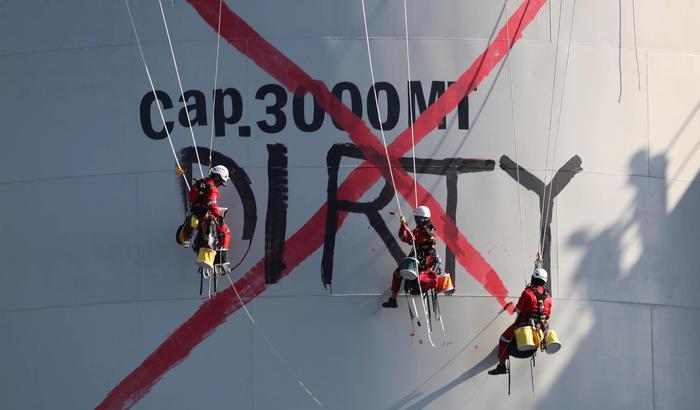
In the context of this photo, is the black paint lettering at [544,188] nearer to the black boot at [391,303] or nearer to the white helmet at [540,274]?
the white helmet at [540,274]

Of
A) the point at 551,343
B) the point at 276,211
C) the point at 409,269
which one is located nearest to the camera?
the point at 409,269

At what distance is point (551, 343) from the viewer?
1991 centimetres

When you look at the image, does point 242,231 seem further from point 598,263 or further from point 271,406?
point 598,263

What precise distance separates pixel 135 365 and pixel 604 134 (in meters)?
6.50

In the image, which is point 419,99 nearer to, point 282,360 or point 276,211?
point 276,211

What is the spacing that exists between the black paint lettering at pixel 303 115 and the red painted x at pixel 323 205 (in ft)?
0.26

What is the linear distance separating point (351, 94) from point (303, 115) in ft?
2.11

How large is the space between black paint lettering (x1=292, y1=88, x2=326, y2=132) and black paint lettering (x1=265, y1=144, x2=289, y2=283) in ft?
1.16

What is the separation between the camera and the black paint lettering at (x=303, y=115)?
20.4 m

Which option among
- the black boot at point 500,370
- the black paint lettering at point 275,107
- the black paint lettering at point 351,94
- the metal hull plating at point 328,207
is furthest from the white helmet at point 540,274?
the black paint lettering at point 275,107

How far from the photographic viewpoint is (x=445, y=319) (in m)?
20.3

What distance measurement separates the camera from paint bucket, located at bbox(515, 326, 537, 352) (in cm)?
1967

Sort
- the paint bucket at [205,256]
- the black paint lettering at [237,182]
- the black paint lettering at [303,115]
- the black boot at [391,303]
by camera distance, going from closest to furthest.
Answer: the paint bucket at [205,256] → the black boot at [391,303] → the black paint lettering at [237,182] → the black paint lettering at [303,115]

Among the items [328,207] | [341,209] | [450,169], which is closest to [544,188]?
[450,169]
